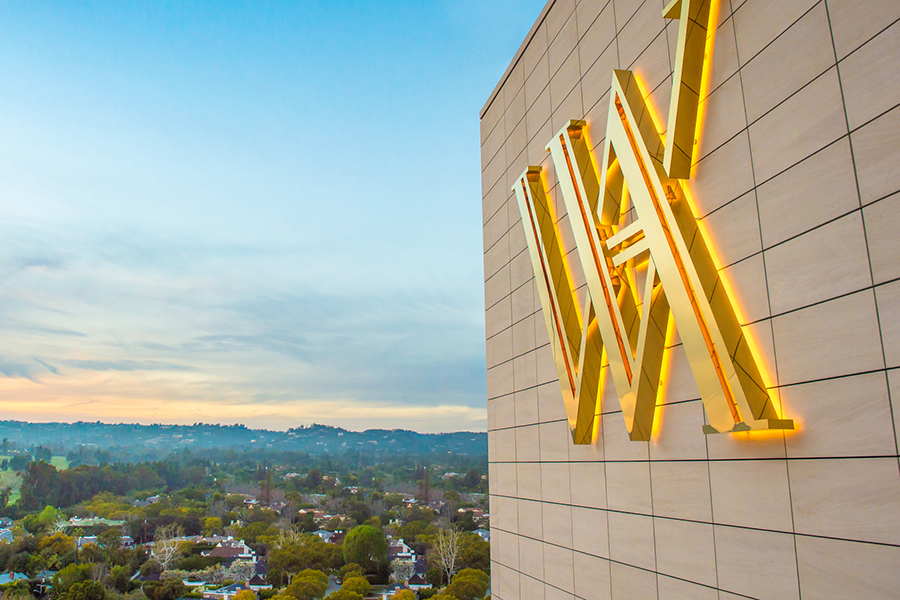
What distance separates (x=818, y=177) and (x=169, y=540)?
35619 millimetres

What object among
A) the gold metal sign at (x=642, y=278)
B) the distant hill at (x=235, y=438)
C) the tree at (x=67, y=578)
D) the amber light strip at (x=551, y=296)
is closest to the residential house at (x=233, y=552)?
the tree at (x=67, y=578)

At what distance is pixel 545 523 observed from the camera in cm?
683

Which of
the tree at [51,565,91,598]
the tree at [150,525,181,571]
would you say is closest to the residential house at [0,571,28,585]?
the tree at [51,565,91,598]

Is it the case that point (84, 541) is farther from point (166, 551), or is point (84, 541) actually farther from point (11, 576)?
point (166, 551)

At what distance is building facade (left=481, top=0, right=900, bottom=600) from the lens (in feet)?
9.56

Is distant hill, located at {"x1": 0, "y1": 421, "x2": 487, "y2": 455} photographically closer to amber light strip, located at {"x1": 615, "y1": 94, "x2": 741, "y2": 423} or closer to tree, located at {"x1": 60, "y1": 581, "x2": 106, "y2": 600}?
tree, located at {"x1": 60, "y1": 581, "x2": 106, "y2": 600}

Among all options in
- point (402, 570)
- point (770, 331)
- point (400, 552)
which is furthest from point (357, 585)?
point (770, 331)

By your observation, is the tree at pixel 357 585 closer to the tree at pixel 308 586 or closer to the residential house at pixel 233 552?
the tree at pixel 308 586

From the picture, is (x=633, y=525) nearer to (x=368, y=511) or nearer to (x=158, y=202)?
(x=368, y=511)

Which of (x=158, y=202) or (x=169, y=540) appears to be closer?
(x=169, y=540)

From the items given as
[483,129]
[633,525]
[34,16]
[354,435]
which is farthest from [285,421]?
[633,525]

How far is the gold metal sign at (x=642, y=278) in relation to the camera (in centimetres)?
384

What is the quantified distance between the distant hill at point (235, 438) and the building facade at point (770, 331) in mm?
40608

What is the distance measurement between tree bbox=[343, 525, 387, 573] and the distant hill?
51.0ft
